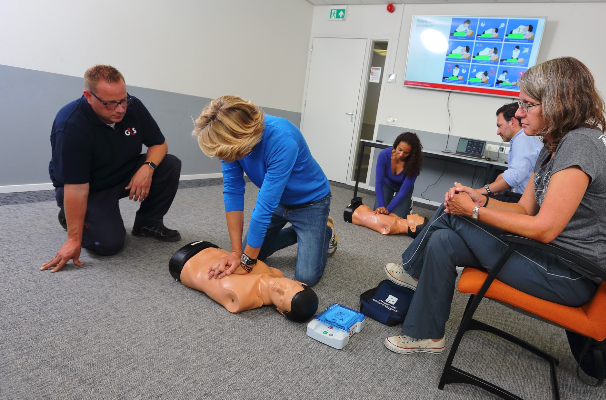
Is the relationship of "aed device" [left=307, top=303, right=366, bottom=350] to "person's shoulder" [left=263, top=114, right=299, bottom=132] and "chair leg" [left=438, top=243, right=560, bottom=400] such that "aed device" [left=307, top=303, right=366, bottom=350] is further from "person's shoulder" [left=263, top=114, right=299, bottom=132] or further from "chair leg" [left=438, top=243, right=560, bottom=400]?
"person's shoulder" [left=263, top=114, right=299, bottom=132]

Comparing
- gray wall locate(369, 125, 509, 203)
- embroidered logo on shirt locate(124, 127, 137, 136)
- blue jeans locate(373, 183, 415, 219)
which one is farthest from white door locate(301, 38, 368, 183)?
embroidered logo on shirt locate(124, 127, 137, 136)

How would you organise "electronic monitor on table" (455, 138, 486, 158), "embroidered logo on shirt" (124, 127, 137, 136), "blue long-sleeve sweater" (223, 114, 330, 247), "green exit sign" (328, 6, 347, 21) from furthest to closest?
"green exit sign" (328, 6, 347, 21), "electronic monitor on table" (455, 138, 486, 158), "embroidered logo on shirt" (124, 127, 137, 136), "blue long-sleeve sweater" (223, 114, 330, 247)

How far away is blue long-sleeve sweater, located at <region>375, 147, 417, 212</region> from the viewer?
3256 mm

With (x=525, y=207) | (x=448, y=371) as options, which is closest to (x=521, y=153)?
(x=525, y=207)

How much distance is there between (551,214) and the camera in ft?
3.70

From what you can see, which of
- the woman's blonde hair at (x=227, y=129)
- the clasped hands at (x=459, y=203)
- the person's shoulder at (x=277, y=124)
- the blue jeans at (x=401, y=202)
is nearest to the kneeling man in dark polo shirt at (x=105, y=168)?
the woman's blonde hair at (x=227, y=129)

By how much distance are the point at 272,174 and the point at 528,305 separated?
3.36 feet

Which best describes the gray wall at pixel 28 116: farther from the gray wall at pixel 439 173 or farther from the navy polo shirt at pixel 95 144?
the gray wall at pixel 439 173

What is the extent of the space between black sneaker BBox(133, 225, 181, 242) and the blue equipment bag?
3.98 ft

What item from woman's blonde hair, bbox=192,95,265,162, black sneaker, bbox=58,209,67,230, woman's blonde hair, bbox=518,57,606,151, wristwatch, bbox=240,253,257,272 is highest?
woman's blonde hair, bbox=518,57,606,151

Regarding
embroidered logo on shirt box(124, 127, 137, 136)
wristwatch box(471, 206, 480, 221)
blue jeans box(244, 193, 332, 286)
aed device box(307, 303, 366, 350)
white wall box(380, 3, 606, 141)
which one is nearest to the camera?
wristwatch box(471, 206, 480, 221)

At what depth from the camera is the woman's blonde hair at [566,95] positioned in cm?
116

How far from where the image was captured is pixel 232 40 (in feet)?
14.4

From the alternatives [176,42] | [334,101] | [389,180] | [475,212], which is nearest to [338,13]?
[334,101]
